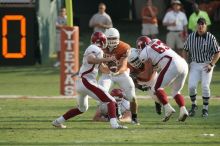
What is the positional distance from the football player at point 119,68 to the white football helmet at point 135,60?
1.01ft

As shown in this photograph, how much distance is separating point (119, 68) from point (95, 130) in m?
1.68

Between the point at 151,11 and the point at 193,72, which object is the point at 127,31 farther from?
the point at 193,72

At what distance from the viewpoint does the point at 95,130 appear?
15.4 metres

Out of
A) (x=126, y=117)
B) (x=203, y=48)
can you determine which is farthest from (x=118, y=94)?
(x=203, y=48)

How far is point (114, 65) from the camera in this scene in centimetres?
1656

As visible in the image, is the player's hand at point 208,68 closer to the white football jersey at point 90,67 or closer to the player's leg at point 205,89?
the player's leg at point 205,89

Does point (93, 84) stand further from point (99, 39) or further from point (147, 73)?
point (147, 73)

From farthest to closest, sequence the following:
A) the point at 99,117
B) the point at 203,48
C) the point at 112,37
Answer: the point at 203,48
the point at 99,117
the point at 112,37

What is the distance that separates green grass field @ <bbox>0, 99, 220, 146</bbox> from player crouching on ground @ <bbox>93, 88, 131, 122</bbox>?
0.21m

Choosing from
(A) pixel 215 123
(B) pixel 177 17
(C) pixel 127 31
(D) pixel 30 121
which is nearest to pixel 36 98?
(D) pixel 30 121

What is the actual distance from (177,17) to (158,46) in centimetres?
1161

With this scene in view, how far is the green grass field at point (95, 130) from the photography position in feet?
45.8

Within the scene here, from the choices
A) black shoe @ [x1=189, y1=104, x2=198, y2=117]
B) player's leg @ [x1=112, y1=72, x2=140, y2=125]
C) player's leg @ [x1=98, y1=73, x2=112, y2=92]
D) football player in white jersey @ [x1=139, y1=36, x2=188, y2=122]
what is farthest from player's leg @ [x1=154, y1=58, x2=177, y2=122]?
black shoe @ [x1=189, y1=104, x2=198, y2=117]

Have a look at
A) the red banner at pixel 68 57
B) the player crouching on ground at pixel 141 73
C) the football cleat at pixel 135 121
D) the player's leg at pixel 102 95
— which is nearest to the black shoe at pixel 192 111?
the player crouching on ground at pixel 141 73
